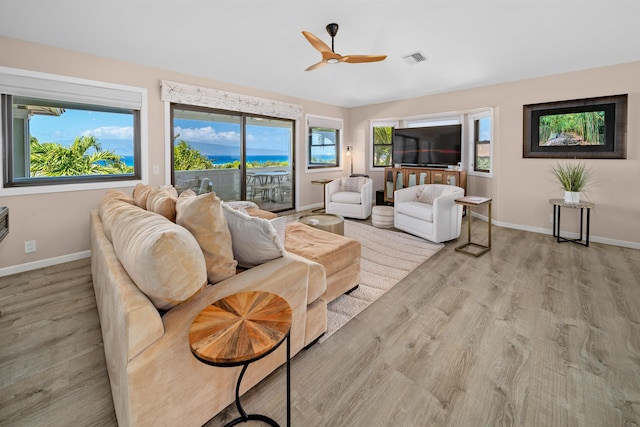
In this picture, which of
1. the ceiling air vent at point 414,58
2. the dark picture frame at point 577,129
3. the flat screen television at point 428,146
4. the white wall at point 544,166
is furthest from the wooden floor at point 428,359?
the flat screen television at point 428,146

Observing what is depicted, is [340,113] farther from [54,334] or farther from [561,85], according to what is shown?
[54,334]

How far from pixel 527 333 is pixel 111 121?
495 cm

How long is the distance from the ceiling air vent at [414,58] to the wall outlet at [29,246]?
209 inches

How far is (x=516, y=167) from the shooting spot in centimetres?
503

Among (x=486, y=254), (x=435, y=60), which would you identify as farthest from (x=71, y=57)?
(x=486, y=254)

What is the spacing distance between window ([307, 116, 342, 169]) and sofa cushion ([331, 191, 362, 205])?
125 centimetres

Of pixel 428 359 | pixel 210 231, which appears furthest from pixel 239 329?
pixel 428 359

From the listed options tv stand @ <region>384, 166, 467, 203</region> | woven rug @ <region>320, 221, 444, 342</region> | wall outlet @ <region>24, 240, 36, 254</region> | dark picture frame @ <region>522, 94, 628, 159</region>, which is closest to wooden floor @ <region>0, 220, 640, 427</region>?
woven rug @ <region>320, 221, 444, 342</region>

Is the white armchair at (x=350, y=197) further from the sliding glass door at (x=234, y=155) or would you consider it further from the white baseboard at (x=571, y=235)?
the white baseboard at (x=571, y=235)

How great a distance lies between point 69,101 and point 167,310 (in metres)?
3.52

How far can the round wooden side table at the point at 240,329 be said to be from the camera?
1.00 m

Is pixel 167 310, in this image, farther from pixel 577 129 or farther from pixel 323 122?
pixel 323 122

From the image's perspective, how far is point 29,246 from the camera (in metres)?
3.35

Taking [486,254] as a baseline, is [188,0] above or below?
above
